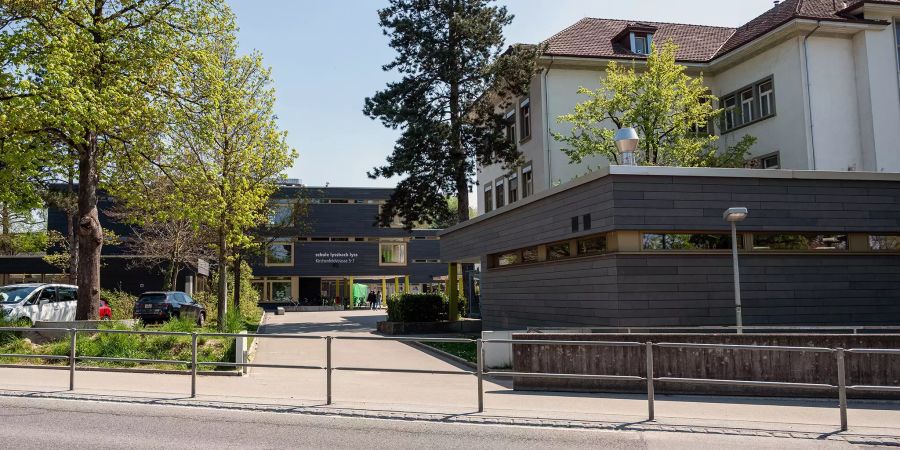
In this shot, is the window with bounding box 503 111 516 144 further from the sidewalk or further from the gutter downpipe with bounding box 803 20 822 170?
the sidewalk

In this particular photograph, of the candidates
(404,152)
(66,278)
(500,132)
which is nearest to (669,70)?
(500,132)

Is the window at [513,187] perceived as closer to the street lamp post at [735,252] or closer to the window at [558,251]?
the window at [558,251]

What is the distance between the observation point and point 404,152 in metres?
30.6

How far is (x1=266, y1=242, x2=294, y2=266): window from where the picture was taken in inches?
2335

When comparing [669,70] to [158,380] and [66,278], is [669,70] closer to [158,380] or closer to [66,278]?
[158,380]

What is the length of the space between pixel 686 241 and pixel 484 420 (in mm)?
8367

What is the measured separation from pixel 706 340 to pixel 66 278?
4169 cm

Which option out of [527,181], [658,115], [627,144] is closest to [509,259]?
[627,144]

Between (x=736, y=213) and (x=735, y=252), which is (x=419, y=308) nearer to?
(x=735, y=252)

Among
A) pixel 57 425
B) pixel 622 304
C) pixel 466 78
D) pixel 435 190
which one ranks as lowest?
pixel 57 425

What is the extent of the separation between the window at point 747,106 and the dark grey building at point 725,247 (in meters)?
11.5

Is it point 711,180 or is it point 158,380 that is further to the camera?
point 711,180

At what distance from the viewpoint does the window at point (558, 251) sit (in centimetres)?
1741

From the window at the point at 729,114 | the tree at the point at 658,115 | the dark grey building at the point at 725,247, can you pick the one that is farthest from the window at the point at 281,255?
the dark grey building at the point at 725,247
